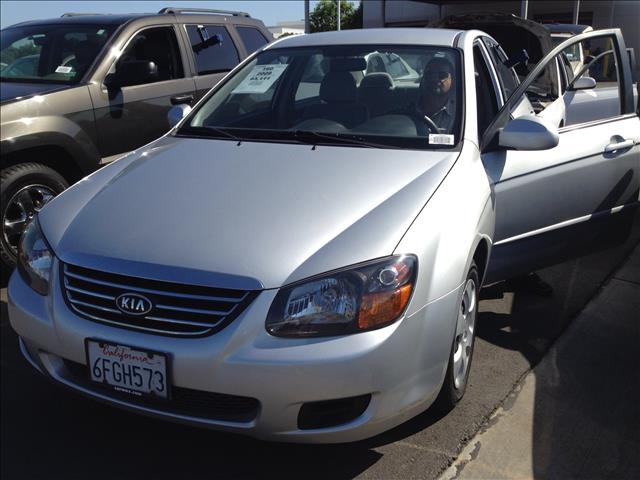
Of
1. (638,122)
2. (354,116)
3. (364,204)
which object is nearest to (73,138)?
(354,116)

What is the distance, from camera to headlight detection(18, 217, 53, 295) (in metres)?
2.57

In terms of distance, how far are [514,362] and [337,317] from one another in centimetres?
153

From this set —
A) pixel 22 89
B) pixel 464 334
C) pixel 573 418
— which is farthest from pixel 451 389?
pixel 22 89

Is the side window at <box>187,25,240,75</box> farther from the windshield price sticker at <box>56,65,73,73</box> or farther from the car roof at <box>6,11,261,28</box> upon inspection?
the windshield price sticker at <box>56,65,73,73</box>

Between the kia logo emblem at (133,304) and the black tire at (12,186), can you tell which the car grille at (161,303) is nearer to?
the kia logo emblem at (133,304)

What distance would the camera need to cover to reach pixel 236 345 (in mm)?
2160

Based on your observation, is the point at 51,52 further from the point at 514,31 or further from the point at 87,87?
the point at 514,31

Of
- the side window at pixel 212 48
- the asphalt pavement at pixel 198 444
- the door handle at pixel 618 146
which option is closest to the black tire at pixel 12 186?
the asphalt pavement at pixel 198 444

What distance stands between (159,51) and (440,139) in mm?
3280

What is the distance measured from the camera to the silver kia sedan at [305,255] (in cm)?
220

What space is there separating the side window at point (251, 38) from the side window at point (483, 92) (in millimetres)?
3135

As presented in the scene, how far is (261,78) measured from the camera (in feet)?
12.9

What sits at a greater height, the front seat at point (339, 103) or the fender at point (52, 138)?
the front seat at point (339, 103)

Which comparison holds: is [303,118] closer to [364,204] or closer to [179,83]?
[364,204]
